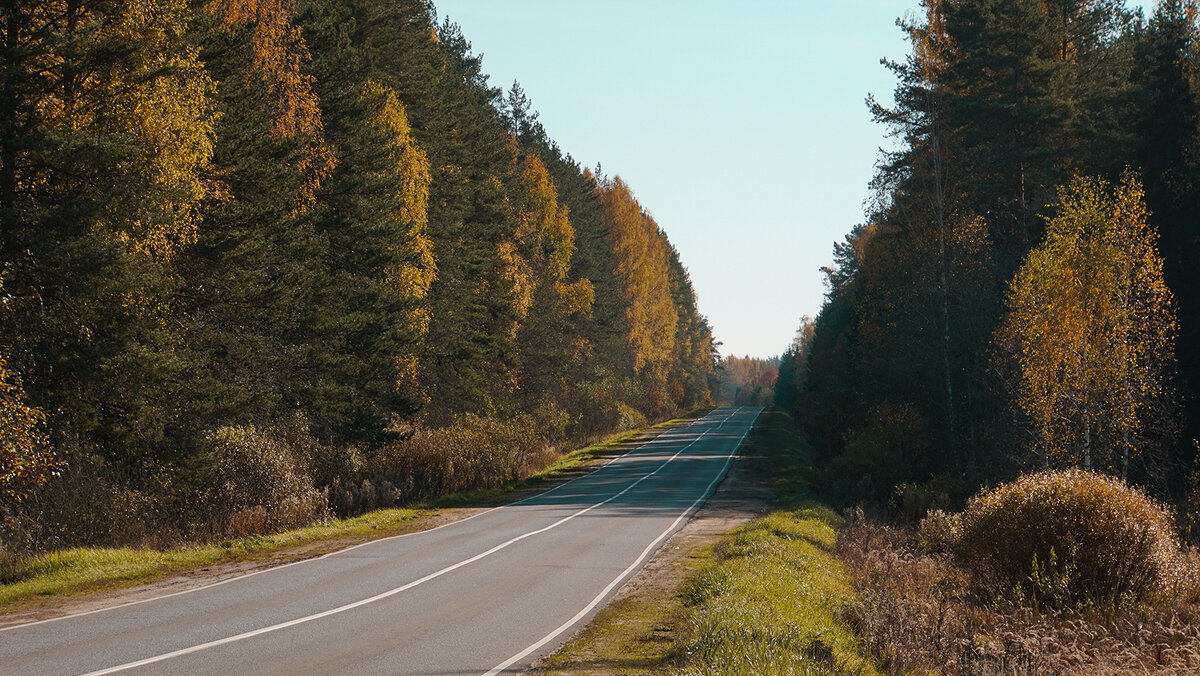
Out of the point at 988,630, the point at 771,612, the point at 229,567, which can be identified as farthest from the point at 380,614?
the point at 988,630

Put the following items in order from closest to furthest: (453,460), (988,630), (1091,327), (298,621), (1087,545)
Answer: (298,621)
(988,630)
(1087,545)
(1091,327)
(453,460)

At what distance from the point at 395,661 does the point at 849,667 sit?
4.90 metres

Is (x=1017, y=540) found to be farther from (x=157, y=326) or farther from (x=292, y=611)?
(x=157, y=326)

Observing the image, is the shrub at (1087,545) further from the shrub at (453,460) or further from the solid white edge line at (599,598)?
the shrub at (453,460)

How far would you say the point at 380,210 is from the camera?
29438 millimetres

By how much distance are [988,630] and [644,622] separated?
678 centimetres

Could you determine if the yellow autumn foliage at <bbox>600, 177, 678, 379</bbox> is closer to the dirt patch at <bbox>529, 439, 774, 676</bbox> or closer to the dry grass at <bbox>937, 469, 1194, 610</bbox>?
the dirt patch at <bbox>529, 439, 774, 676</bbox>

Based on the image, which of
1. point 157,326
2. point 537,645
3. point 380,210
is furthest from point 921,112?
point 537,645

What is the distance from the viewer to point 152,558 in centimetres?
1591

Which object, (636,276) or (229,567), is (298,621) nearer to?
(229,567)

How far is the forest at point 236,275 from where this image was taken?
1692 centimetres

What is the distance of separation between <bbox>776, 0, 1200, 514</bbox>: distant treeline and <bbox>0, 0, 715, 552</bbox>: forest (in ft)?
56.2

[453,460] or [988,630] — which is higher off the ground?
[453,460]

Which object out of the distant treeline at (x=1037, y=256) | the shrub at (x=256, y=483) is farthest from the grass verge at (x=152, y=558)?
the distant treeline at (x=1037, y=256)
